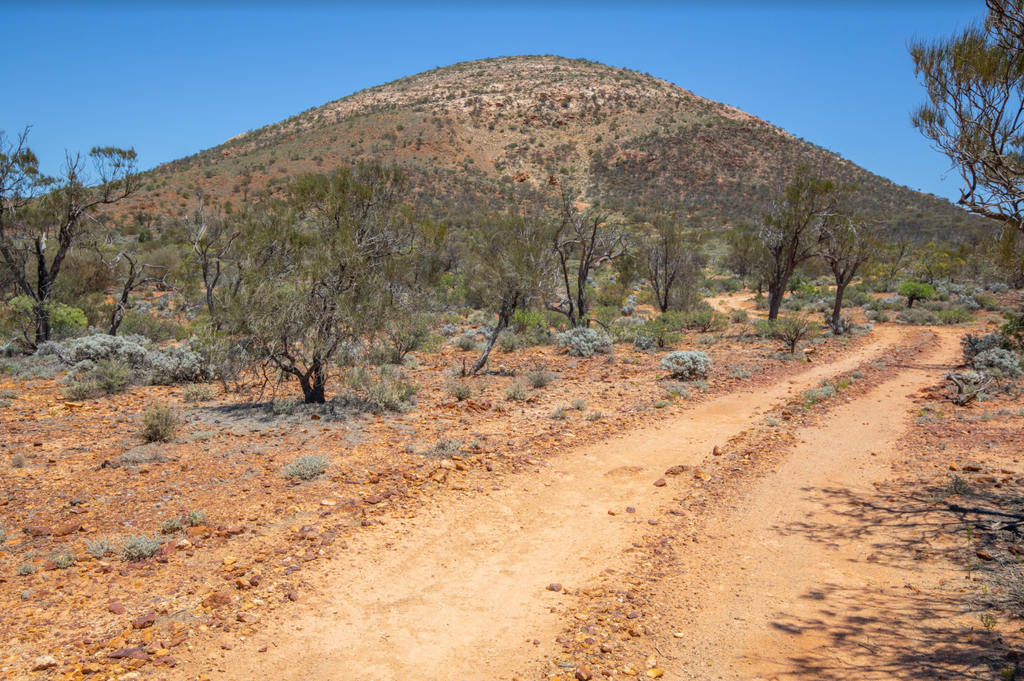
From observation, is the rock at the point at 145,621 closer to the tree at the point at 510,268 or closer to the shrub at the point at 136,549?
the shrub at the point at 136,549

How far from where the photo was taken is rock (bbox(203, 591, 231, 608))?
448 centimetres

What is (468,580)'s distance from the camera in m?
5.09

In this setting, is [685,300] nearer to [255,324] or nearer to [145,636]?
[255,324]

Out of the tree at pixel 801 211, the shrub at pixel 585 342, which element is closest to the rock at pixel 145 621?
the shrub at pixel 585 342

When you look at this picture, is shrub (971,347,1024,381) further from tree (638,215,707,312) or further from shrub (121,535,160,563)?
shrub (121,535,160,563)

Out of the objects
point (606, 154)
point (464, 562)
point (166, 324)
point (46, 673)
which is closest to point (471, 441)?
point (464, 562)

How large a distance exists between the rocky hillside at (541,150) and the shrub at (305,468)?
37421 millimetres

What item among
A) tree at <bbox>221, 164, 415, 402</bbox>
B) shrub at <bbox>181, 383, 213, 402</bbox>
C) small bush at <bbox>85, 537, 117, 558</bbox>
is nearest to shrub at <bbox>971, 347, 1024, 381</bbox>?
tree at <bbox>221, 164, 415, 402</bbox>

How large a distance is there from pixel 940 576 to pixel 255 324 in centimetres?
894

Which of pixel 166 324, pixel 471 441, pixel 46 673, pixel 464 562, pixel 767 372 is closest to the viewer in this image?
pixel 46 673

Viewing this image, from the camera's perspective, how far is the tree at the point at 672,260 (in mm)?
22234

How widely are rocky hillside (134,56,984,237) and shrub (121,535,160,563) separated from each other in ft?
129

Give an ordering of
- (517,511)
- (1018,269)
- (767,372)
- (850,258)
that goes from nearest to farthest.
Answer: (517,511) < (1018,269) < (767,372) < (850,258)

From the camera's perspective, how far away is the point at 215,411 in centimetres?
980
